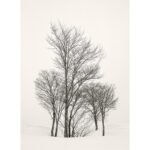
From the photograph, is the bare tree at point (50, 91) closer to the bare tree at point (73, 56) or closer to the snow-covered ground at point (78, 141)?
the bare tree at point (73, 56)

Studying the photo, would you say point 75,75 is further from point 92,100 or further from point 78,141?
point 78,141

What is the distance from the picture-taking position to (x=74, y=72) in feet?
6.70

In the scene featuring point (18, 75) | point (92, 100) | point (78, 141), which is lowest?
point (78, 141)

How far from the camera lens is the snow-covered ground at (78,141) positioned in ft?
6.56

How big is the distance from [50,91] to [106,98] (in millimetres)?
388

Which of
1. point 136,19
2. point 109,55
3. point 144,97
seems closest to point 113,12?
point 136,19

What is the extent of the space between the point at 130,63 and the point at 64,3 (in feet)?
2.06

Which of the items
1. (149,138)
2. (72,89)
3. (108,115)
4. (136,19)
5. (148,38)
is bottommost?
(149,138)

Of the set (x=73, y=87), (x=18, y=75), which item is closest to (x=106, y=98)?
(x=73, y=87)

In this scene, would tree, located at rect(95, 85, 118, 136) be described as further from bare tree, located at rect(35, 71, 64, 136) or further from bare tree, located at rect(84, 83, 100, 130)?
bare tree, located at rect(35, 71, 64, 136)

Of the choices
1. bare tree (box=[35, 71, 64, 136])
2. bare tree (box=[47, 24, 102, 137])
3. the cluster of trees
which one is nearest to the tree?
the cluster of trees

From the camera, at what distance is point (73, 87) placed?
2035 mm

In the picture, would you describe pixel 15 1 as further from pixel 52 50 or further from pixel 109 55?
pixel 109 55

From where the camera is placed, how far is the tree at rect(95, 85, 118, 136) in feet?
6.63
